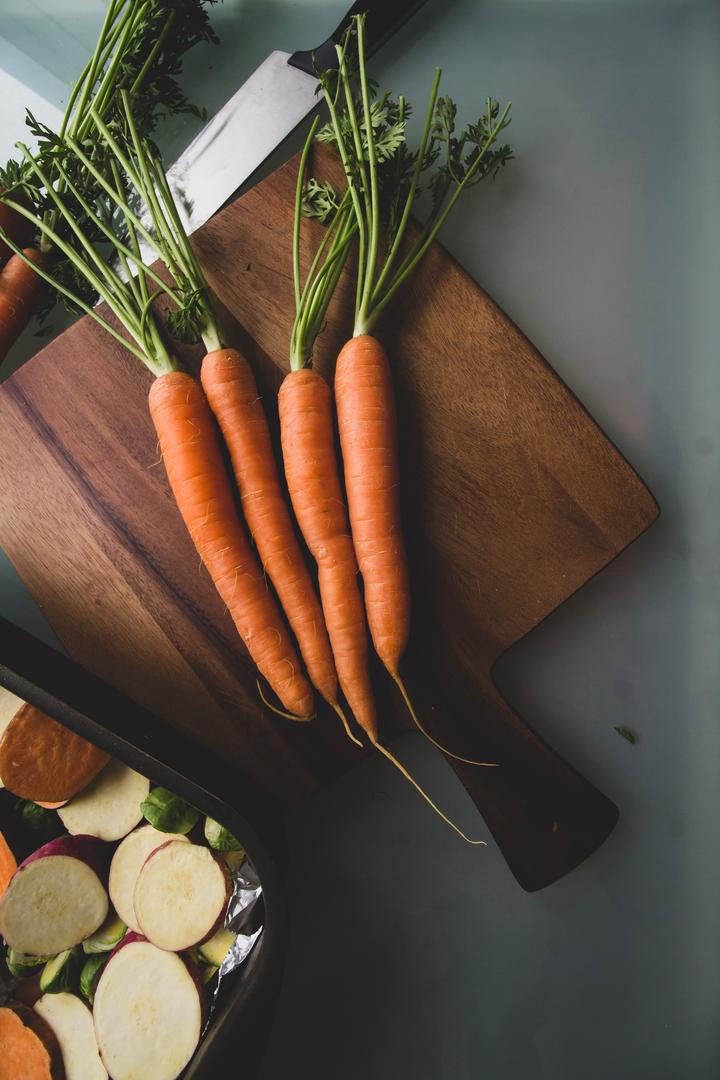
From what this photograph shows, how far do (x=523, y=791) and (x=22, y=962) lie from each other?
1.19m

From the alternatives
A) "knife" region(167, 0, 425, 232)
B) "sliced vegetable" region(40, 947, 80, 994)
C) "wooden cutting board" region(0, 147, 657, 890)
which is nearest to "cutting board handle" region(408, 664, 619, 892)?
"wooden cutting board" region(0, 147, 657, 890)

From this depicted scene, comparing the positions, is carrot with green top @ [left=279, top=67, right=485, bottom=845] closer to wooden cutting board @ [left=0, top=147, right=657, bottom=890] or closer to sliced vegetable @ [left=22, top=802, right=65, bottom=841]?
wooden cutting board @ [left=0, top=147, right=657, bottom=890]

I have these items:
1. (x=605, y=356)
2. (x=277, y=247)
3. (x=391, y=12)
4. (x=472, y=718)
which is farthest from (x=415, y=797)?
(x=391, y=12)

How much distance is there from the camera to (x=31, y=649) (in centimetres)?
133

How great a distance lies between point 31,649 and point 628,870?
4.80ft

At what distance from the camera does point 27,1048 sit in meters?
1.41

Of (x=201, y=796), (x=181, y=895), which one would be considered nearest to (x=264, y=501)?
(x=201, y=796)

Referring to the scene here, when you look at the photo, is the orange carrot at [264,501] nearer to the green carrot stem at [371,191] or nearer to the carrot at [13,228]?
the green carrot stem at [371,191]

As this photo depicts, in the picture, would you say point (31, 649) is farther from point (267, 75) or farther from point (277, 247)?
point (267, 75)

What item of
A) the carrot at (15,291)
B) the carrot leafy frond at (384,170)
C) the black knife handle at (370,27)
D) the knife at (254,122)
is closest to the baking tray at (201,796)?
the carrot at (15,291)

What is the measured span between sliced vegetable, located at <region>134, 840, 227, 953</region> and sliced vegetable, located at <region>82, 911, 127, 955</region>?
5.0 inches

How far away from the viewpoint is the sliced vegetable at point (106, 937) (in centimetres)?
147

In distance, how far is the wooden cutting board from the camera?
1457 mm

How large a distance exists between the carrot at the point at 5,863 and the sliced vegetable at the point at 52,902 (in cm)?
6
